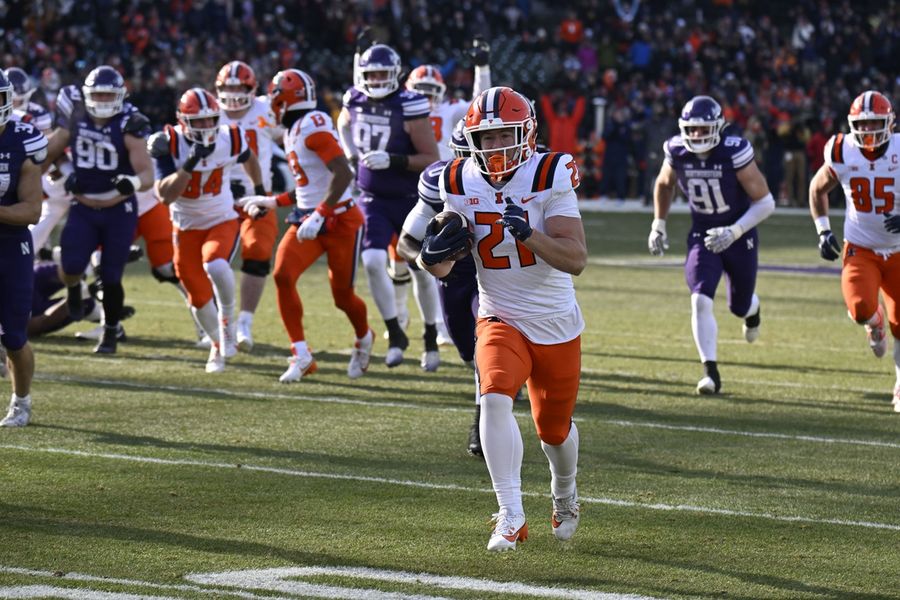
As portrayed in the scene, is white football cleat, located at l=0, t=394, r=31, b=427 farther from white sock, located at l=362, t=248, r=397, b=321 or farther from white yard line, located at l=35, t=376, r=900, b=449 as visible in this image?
white sock, located at l=362, t=248, r=397, b=321

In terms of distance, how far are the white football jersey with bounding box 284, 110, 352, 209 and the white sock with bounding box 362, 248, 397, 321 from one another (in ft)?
1.25

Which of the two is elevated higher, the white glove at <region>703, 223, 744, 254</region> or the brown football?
the brown football

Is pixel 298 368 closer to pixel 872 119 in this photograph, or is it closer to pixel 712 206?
pixel 712 206

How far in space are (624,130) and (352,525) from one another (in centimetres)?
1934

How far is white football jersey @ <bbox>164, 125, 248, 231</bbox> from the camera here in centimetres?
892

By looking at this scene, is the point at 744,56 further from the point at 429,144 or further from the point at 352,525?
the point at 352,525

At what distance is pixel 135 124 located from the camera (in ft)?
29.5

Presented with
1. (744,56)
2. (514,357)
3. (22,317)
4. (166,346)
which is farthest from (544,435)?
(744,56)

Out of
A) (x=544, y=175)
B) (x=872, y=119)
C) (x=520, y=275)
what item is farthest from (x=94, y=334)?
(x=544, y=175)

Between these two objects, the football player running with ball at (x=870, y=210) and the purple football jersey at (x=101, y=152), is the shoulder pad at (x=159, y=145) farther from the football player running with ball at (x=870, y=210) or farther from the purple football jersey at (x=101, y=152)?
the football player running with ball at (x=870, y=210)

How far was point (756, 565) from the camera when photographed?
4734 millimetres

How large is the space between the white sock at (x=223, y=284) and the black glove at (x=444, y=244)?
14.1 ft

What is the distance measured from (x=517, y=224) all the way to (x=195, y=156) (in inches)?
171

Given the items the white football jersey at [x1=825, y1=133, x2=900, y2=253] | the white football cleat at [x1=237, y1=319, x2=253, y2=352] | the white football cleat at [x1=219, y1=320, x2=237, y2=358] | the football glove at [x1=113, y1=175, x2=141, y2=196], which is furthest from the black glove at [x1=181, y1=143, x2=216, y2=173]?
the white football jersey at [x1=825, y1=133, x2=900, y2=253]
